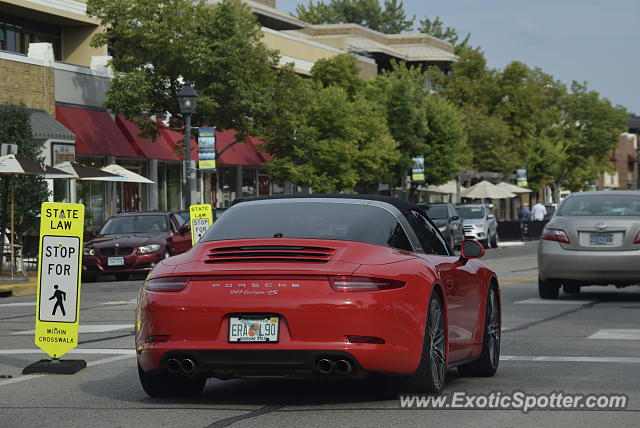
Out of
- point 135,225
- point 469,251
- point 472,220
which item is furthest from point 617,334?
point 472,220

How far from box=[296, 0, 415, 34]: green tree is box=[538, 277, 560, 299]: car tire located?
117399mm

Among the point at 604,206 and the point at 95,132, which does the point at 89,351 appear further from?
the point at 95,132

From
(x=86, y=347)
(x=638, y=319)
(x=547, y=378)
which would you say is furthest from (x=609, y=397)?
(x=638, y=319)

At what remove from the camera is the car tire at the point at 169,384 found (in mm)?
8461

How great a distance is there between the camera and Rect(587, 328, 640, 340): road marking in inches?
507

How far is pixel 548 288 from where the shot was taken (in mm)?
18734

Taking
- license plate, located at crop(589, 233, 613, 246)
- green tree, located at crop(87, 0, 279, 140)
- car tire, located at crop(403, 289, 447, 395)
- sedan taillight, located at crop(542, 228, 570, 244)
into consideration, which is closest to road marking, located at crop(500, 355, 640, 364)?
car tire, located at crop(403, 289, 447, 395)

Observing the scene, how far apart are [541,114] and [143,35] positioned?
46.6 m

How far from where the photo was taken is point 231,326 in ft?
25.4

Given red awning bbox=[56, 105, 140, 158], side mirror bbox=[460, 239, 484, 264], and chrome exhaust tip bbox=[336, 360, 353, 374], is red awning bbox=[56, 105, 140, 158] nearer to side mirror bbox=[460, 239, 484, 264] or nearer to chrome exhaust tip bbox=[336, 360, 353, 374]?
side mirror bbox=[460, 239, 484, 264]

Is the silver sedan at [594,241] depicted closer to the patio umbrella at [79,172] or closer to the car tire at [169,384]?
the car tire at [169,384]

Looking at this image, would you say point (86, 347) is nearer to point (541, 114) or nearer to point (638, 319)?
point (638, 319)

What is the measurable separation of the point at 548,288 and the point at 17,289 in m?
10.3

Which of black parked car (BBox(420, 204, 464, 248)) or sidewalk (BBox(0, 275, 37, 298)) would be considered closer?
sidewalk (BBox(0, 275, 37, 298))
